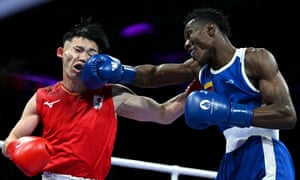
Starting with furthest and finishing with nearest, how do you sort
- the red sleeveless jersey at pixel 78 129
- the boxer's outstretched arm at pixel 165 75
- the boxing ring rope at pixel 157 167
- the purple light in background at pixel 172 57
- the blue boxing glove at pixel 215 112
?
the purple light in background at pixel 172 57 → the boxing ring rope at pixel 157 167 → the boxer's outstretched arm at pixel 165 75 → the red sleeveless jersey at pixel 78 129 → the blue boxing glove at pixel 215 112

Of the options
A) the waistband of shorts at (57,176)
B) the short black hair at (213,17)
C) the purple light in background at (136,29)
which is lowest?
the waistband of shorts at (57,176)

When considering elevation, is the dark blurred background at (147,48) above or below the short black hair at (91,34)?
below

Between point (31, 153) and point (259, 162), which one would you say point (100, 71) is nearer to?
point (31, 153)

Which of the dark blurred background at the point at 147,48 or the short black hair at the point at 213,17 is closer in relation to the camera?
the short black hair at the point at 213,17

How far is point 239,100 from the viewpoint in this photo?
6.40ft

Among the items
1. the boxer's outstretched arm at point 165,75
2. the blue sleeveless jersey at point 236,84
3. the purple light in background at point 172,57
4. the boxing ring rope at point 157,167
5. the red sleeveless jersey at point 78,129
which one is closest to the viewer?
the blue sleeveless jersey at point 236,84

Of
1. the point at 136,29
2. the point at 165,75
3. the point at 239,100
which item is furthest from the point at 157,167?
the point at 136,29

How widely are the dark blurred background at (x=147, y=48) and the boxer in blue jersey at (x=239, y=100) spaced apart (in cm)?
267

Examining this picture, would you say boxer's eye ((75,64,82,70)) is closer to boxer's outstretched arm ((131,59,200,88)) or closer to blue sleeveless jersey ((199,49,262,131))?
boxer's outstretched arm ((131,59,200,88))

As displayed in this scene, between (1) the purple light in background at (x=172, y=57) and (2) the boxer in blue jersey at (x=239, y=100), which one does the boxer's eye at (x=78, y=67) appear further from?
(1) the purple light in background at (x=172, y=57)

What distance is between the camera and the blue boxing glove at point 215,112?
1.80m

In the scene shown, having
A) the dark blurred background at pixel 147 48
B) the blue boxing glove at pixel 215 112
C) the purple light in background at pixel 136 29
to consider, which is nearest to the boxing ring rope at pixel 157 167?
the blue boxing glove at pixel 215 112

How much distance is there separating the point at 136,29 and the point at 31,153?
4.15m

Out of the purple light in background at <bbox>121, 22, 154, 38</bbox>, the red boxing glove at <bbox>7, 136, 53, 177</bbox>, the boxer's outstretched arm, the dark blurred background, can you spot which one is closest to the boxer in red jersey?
the red boxing glove at <bbox>7, 136, 53, 177</bbox>
